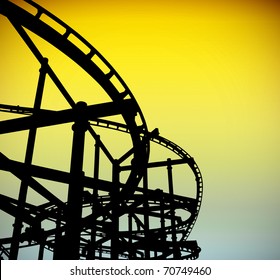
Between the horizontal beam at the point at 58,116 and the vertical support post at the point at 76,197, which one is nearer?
the vertical support post at the point at 76,197

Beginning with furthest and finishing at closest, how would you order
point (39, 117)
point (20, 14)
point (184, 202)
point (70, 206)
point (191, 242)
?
point (191, 242) → point (184, 202) → point (20, 14) → point (39, 117) → point (70, 206)

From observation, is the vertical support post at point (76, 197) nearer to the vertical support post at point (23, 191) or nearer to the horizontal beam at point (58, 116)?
the horizontal beam at point (58, 116)

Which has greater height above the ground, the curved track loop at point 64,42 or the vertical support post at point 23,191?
the curved track loop at point 64,42

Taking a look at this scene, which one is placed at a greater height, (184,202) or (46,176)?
(184,202)

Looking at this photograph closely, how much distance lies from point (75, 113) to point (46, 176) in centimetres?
149

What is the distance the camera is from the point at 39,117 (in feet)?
17.7

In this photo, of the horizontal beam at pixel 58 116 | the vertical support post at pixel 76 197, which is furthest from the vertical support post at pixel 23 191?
the vertical support post at pixel 76 197

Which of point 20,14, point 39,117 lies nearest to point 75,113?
point 39,117

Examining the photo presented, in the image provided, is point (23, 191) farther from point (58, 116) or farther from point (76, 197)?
point (58, 116)

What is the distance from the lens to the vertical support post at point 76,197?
182 inches

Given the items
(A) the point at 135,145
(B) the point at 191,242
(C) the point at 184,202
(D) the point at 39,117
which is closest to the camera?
(D) the point at 39,117
